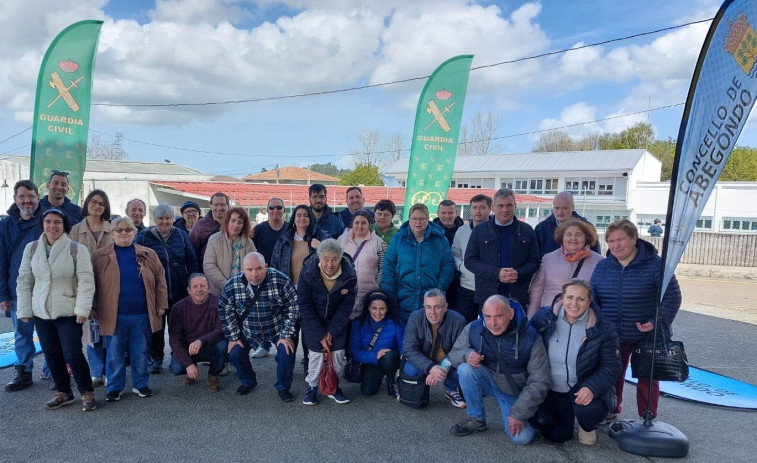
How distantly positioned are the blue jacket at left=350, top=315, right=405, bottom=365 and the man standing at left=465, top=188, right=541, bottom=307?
890 mm

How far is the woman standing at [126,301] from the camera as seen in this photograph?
4.24 m

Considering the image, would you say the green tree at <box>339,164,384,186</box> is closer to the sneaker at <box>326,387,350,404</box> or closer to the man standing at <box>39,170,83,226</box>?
the man standing at <box>39,170,83,226</box>

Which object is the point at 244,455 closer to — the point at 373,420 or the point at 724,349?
the point at 373,420

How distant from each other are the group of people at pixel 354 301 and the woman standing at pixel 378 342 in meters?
0.01

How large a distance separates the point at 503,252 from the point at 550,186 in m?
32.7

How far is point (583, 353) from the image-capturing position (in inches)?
138

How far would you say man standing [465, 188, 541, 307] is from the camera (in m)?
4.53

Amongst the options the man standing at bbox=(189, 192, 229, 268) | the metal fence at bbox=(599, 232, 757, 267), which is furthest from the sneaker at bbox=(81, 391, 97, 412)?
the metal fence at bbox=(599, 232, 757, 267)

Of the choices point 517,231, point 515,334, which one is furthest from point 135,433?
point 517,231

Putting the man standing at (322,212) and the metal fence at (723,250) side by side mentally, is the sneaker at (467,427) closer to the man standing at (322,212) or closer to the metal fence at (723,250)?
the man standing at (322,212)

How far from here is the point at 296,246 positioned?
16.8 ft

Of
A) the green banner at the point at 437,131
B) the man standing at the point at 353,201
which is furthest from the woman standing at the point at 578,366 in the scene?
the green banner at the point at 437,131

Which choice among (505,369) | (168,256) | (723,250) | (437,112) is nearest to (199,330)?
(168,256)

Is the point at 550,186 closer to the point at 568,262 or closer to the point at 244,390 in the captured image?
the point at 568,262
